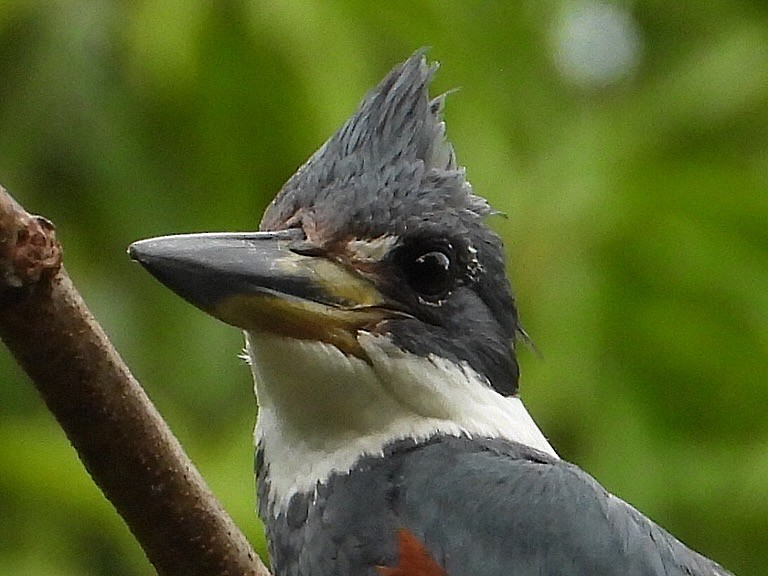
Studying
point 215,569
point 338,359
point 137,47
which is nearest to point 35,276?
point 215,569

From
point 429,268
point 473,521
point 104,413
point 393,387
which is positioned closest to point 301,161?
point 429,268

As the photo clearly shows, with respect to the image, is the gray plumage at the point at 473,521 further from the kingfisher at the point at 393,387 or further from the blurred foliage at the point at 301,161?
the blurred foliage at the point at 301,161

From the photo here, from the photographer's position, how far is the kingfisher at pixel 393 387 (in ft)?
8.07

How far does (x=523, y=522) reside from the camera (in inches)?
98.7

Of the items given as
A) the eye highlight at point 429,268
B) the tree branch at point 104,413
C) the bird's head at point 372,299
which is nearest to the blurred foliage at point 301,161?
the bird's head at point 372,299

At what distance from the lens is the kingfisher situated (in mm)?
2461

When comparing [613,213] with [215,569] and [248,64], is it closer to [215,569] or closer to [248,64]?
[248,64]

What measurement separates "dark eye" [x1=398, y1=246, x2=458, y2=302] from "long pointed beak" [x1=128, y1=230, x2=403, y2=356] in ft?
0.28

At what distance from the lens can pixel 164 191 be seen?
4.07 m

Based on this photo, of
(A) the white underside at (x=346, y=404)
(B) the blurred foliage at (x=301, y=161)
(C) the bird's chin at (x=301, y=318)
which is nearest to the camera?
(C) the bird's chin at (x=301, y=318)

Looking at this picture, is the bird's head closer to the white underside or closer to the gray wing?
the white underside

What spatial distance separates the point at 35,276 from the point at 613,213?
7.38 ft

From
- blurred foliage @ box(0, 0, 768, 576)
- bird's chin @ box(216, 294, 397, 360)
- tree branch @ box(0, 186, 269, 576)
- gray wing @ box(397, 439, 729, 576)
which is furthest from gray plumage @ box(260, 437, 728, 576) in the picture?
blurred foliage @ box(0, 0, 768, 576)

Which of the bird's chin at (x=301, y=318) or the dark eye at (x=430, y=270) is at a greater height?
the dark eye at (x=430, y=270)
